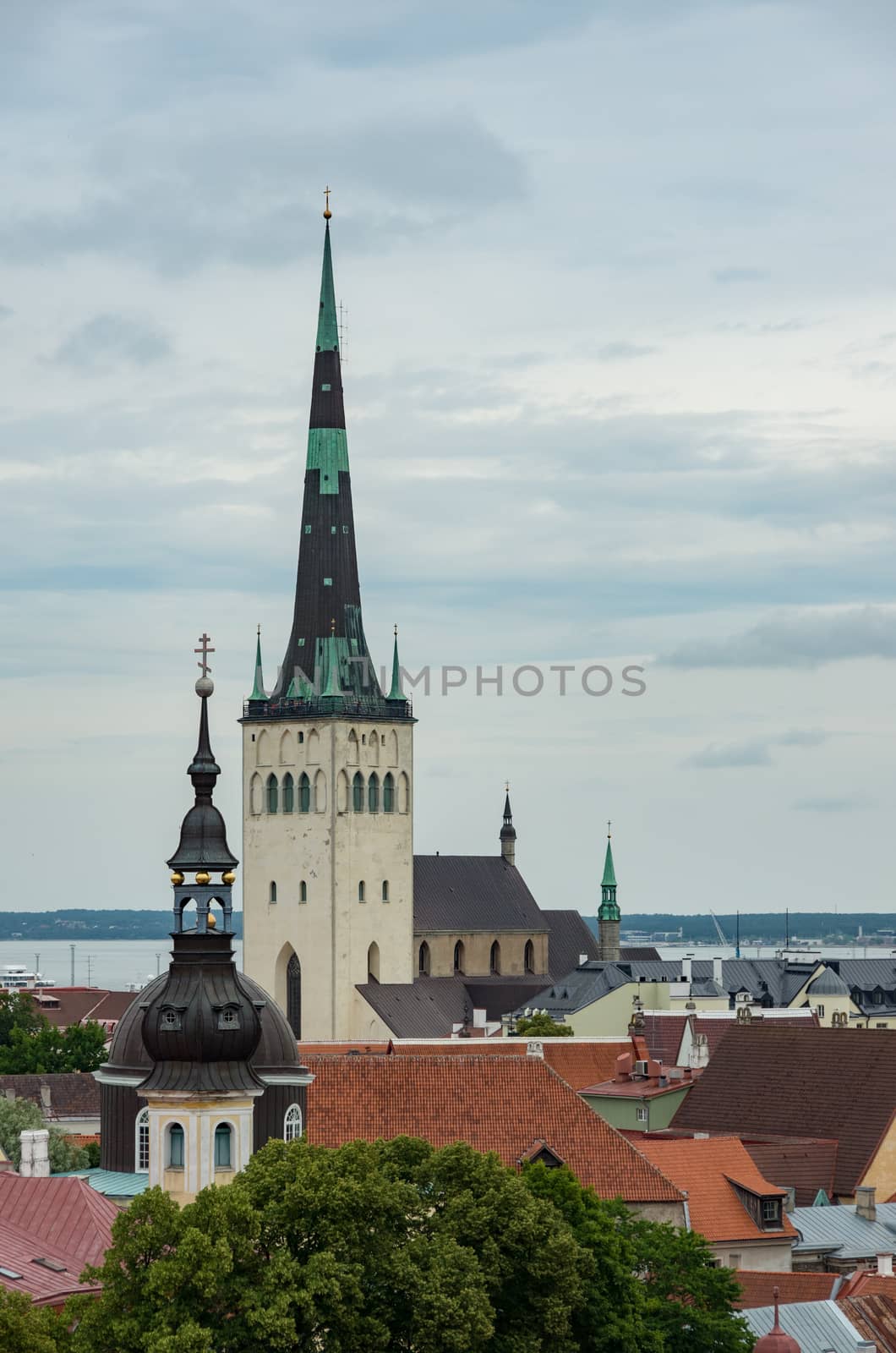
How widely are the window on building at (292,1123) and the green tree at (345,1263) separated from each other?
11.6m

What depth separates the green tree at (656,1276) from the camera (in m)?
50.7

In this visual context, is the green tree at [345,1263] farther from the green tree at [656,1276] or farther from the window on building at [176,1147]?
the window on building at [176,1147]

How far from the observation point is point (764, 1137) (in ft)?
264

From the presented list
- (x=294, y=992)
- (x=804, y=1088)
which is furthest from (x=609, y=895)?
(x=804, y=1088)

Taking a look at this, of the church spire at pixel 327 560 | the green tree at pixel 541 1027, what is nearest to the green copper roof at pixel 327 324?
A: the church spire at pixel 327 560

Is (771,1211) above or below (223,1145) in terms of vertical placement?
below

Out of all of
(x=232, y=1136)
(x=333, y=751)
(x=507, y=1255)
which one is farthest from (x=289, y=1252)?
(x=333, y=751)

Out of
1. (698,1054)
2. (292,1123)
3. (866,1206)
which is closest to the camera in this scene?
(292,1123)

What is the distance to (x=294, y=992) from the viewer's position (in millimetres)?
135125

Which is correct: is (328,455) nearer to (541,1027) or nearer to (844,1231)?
(541,1027)

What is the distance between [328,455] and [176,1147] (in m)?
84.9

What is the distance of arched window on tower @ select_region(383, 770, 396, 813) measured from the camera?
5433 inches

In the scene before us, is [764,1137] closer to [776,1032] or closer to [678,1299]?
[776,1032]

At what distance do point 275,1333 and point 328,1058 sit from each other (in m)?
31.0
